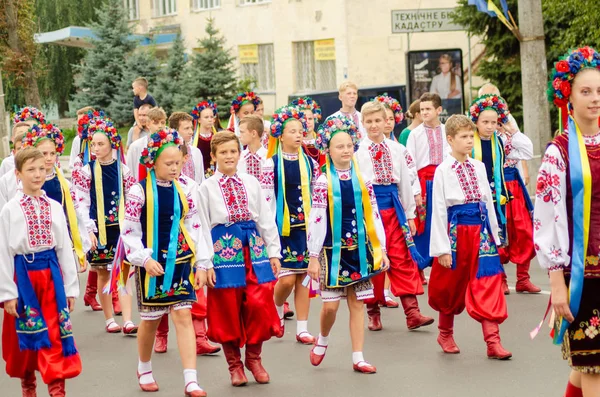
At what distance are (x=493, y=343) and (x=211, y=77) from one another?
1052 inches

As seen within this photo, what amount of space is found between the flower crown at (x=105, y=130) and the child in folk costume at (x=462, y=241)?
3.47 meters

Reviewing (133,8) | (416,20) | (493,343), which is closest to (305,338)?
(493,343)

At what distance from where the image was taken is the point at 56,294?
7.79 m

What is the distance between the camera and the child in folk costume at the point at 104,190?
11.0 meters

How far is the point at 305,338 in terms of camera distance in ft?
32.7

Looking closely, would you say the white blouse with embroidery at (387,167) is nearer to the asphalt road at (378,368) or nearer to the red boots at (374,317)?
the red boots at (374,317)

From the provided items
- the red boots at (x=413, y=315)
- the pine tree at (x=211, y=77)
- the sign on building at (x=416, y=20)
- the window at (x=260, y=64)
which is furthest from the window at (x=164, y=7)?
the red boots at (x=413, y=315)

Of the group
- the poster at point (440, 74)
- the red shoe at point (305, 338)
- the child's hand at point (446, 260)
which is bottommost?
the red shoe at point (305, 338)

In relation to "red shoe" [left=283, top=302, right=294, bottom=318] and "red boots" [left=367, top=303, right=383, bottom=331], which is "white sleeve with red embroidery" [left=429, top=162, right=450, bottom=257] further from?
"red shoe" [left=283, top=302, right=294, bottom=318]

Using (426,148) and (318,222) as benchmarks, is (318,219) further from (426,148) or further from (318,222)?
(426,148)

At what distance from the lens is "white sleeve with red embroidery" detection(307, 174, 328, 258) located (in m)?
8.71

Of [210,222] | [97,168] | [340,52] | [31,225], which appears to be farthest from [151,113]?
[340,52]

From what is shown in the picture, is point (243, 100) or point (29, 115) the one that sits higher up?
point (243, 100)

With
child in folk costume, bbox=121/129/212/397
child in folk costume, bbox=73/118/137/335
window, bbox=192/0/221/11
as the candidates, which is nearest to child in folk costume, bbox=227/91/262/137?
child in folk costume, bbox=73/118/137/335
